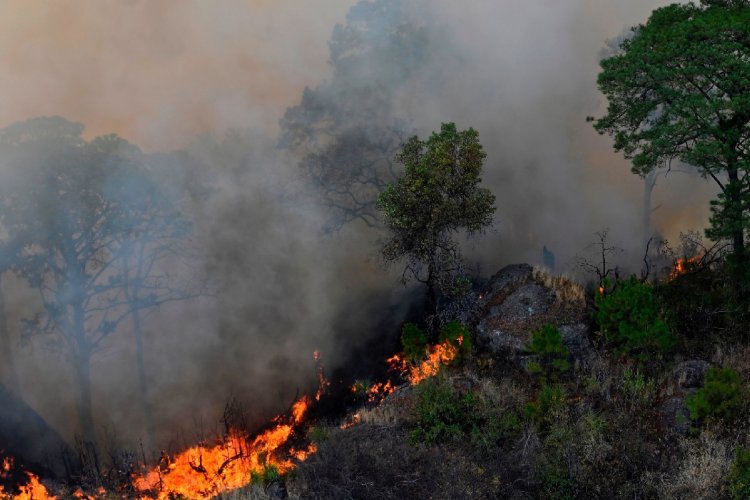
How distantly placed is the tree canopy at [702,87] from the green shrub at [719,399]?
3.41 metres

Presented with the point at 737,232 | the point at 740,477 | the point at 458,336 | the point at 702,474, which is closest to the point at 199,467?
the point at 458,336

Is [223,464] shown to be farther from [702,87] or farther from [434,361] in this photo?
[702,87]

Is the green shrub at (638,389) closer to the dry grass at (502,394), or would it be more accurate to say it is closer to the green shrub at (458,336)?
the dry grass at (502,394)

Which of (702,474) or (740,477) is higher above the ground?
(702,474)

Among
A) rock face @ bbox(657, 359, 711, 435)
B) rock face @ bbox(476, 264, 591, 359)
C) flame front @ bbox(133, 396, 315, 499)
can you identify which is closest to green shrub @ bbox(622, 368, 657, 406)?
rock face @ bbox(657, 359, 711, 435)

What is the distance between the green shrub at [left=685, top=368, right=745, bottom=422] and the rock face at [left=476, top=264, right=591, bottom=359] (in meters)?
3.40

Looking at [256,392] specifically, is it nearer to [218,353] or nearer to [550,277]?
[218,353]

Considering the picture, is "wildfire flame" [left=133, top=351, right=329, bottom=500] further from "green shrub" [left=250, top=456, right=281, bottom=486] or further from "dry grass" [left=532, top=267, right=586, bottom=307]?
"dry grass" [left=532, top=267, right=586, bottom=307]

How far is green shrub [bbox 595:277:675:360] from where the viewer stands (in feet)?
36.1

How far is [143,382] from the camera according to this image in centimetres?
Answer: 1920

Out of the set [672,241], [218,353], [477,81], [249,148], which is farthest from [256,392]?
[672,241]

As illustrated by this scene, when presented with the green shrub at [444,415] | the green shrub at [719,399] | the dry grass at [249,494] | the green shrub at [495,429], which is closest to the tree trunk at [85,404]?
the dry grass at [249,494]

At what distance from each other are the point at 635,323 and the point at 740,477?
3.96 m

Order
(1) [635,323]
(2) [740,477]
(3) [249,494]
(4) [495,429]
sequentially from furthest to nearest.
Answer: (1) [635,323] → (4) [495,429] → (3) [249,494] → (2) [740,477]
